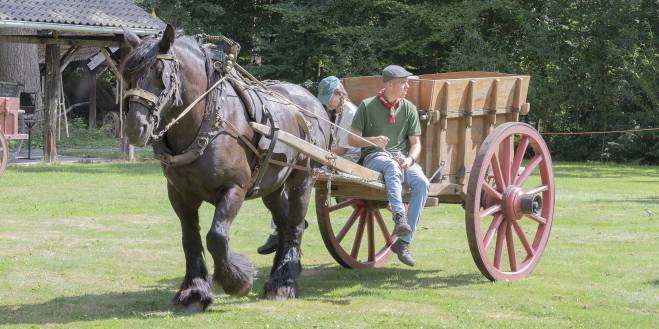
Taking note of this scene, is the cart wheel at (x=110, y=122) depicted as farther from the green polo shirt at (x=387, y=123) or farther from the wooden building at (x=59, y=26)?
the green polo shirt at (x=387, y=123)

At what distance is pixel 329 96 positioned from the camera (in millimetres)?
9656

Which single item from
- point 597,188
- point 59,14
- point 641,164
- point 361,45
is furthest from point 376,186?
point 361,45

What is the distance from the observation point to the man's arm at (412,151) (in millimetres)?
8828

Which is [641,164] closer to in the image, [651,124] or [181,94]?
[651,124]

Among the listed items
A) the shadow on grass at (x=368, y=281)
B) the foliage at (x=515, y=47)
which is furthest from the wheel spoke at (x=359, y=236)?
the foliage at (x=515, y=47)

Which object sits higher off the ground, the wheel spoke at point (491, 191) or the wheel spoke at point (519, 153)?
the wheel spoke at point (519, 153)

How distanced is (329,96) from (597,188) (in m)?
11.8

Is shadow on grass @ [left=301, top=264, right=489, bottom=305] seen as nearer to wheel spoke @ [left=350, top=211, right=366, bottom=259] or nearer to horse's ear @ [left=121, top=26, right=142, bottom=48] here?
wheel spoke @ [left=350, top=211, right=366, bottom=259]

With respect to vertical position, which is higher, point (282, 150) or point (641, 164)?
point (282, 150)

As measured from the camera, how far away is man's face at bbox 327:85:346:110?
963 cm

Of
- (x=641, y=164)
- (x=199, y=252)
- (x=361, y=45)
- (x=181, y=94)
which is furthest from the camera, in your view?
(x=361, y=45)

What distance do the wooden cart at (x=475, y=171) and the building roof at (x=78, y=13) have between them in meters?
13.3

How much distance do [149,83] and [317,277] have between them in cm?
331

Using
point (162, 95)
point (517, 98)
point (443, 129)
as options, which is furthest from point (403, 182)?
point (162, 95)
